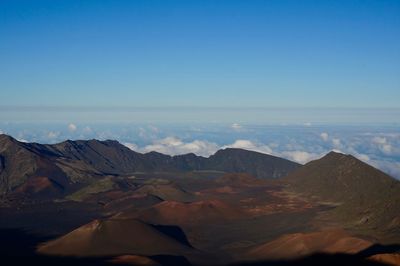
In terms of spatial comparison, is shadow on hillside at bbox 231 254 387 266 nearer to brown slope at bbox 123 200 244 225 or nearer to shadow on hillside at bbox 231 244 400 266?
shadow on hillside at bbox 231 244 400 266

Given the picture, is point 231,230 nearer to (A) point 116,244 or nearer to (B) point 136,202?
(A) point 116,244

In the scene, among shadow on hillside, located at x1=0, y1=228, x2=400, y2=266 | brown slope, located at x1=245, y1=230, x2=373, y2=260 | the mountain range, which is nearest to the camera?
shadow on hillside, located at x1=0, y1=228, x2=400, y2=266

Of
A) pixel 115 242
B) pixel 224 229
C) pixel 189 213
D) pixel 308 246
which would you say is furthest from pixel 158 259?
pixel 189 213

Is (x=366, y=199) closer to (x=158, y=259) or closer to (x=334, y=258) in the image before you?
(x=334, y=258)

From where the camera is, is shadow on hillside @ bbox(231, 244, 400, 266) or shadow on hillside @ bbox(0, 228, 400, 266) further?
shadow on hillside @ bbox(0, 228, 400, 266)

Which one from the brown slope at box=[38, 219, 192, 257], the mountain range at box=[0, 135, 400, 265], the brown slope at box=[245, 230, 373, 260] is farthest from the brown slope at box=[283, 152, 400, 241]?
the brown slope at box=[38, 219, 192, 257]

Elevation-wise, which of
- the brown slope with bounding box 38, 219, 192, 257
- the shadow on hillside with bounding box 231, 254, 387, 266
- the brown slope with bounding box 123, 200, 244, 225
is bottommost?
the brown slope with bounding box 123, 200, 244, 225

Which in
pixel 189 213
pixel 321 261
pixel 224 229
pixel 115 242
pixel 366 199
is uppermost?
pixel 366 199

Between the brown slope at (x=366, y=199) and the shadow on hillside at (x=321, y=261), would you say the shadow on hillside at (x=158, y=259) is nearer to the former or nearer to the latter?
the shadow on hillside at (x=321, y=261)

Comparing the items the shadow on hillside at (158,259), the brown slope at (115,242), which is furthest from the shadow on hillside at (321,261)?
the brown slope at (115,242)

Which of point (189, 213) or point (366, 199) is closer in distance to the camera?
point (366, 199)
